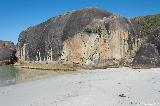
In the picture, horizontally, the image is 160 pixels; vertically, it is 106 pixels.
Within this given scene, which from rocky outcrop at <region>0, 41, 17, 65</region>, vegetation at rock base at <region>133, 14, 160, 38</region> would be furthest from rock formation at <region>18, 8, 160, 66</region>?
rocky outcrop at <region>0, 41, 17, 65</region>

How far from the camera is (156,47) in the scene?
42.7 meters

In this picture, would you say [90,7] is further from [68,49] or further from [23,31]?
[23,31]

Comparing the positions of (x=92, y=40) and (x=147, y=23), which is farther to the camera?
(x=147, y=23)

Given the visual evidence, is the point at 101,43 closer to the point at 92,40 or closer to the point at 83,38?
the point at 92,40

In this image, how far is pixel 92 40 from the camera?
54.2m

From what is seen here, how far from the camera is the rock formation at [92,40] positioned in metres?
49.5

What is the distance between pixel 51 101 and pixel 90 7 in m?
45.7

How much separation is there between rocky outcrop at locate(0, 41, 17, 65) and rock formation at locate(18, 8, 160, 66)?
7.33 m

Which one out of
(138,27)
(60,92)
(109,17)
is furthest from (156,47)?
(60,92)

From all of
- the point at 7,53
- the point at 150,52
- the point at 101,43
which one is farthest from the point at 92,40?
the point at 7,53

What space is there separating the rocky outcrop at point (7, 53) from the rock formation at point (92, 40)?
733 cm

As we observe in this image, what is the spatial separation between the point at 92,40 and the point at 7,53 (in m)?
25.2

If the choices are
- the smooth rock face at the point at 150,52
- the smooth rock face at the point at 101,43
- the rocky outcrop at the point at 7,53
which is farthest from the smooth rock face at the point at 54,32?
the smooth rock face at the point at 150,52

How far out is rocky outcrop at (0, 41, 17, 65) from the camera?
69938mm
